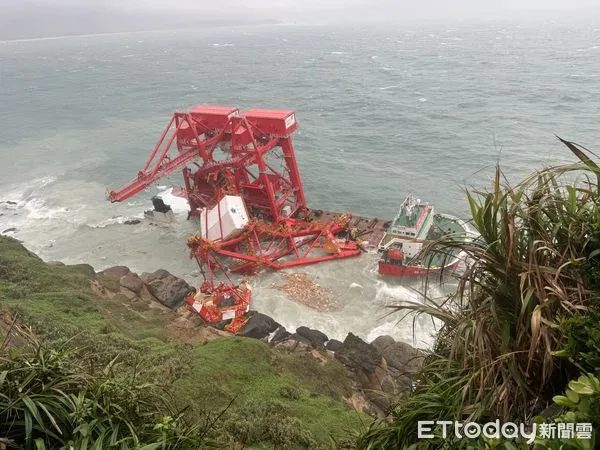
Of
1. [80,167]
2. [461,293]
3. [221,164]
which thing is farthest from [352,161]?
[461,293]

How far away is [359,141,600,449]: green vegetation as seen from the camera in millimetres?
3713

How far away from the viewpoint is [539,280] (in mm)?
3781

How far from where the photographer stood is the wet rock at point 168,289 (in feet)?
71.4

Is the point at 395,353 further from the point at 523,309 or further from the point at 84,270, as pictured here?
the point at 523,309

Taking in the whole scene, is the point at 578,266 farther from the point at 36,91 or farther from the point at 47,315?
the point at 36,91

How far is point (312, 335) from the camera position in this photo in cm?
1906

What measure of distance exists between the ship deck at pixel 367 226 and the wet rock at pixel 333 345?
9.19 metres

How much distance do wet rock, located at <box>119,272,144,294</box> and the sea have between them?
364 cm

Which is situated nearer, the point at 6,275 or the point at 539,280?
the point at 539,280

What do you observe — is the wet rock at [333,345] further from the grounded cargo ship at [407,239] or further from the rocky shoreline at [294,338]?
the grounded cargo ship at [407,239]

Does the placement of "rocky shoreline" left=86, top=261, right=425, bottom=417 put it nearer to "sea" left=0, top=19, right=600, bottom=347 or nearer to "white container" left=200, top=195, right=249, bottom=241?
"sea" left=0, top=19, right=600, bottom=347

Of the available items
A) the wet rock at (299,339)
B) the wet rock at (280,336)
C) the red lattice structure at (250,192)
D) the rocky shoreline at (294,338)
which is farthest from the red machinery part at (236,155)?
the wet rock at (299,339)

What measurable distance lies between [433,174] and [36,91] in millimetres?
73933

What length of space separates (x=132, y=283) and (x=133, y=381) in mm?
18378
